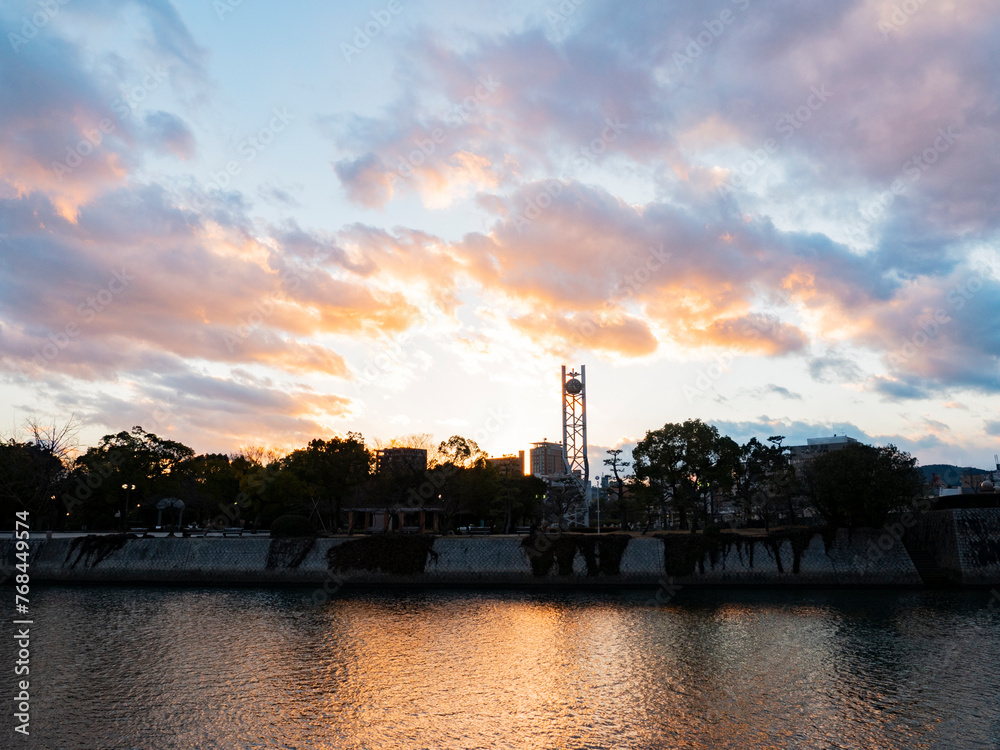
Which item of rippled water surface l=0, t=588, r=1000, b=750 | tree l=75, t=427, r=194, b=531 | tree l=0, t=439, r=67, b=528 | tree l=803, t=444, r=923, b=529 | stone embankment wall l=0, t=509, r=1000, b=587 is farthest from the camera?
tree l=75, t=427, r=194, b=531

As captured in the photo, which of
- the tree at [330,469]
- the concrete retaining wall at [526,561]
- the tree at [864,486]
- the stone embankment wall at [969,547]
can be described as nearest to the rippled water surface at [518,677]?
the stone embankment wall at [969,547]

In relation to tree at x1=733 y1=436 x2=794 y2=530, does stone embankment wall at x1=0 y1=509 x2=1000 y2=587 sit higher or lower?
lower

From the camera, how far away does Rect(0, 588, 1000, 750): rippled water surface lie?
48.9ft

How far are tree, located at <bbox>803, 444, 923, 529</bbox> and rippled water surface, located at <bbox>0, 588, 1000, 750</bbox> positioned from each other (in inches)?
341

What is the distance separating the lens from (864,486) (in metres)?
42.2

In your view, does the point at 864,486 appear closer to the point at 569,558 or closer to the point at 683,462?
the point at 683,462

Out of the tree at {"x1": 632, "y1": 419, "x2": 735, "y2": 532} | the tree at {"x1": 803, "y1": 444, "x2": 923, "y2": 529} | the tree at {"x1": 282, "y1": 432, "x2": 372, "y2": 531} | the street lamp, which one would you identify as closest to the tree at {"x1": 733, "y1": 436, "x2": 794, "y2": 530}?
the tree at {"x1": 632, "y1": 419, "x2": 735, "y2": 532}

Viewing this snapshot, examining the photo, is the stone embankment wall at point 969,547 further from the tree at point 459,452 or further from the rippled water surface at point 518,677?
the tree at point 459,452

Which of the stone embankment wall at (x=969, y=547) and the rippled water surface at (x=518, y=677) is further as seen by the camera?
the stone embankment wall at (x=969, y=547)

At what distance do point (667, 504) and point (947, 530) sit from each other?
22.4 m

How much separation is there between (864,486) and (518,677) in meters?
32.6

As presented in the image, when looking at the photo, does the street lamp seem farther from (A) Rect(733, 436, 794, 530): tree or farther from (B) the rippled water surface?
(A) Rect(733, 436, 794, 530): tree

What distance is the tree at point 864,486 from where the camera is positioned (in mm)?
42250

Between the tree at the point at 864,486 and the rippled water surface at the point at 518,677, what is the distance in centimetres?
866
